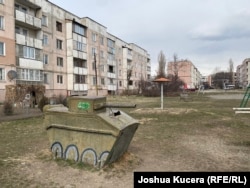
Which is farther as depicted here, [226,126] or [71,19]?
[71,19]

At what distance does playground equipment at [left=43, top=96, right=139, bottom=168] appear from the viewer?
16.8ft

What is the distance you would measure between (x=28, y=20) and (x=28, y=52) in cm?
351

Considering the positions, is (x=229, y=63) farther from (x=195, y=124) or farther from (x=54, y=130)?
(x=54, y=130)

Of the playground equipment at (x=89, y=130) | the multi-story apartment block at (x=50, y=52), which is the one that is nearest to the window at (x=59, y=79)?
the multi-story apartment block at (x=50, y=52)

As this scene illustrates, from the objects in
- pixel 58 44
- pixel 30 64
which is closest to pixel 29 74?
pixel 30 64

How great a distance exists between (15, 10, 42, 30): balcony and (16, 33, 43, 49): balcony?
5.10 feet

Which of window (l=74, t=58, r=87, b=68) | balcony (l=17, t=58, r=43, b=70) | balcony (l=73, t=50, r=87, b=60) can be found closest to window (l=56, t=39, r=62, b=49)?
balcony (l=73, t=50, r=87, b=60)

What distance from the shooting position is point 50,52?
111 ft

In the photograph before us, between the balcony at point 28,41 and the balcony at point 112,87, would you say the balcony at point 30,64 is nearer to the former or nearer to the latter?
the balcony at point 28,41

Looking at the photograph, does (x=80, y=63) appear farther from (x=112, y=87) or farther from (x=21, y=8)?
(x=21, y=8)


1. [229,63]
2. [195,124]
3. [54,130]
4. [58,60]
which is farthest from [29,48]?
[229,63]

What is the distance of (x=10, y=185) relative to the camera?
4445 mm

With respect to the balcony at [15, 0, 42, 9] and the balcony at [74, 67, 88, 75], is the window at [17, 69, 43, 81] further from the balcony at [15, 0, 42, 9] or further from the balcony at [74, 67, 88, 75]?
the balcony at [74, 67, 88, 75]

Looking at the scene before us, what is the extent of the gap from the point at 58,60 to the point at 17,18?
32.2ft
